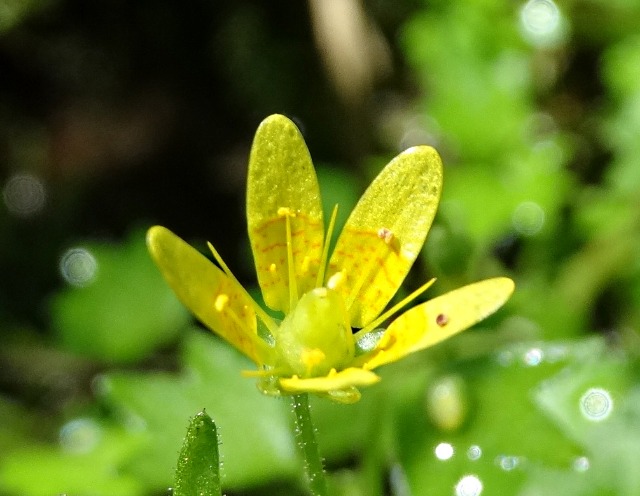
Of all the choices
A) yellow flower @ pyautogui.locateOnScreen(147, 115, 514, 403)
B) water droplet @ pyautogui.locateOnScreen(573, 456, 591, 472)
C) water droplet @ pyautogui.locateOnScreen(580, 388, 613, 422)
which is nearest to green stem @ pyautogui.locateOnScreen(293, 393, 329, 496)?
yellow flower @ pyautogui.locateOnScreen(147, 115, 514, 403)

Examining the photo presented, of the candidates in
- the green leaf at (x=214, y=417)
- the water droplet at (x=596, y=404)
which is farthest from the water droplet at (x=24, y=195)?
the water droplet at (x=596, y=404)

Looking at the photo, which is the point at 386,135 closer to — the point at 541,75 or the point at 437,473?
the point at 541,75

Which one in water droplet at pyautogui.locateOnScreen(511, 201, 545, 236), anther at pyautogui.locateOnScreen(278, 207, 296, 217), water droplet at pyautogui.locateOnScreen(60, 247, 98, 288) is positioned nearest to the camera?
anther at pyautogui.locateOnScreen(278, 207, 296, 217)

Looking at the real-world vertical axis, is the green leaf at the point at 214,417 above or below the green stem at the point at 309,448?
above

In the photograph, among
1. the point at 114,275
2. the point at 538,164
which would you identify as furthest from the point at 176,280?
the point at 538,164

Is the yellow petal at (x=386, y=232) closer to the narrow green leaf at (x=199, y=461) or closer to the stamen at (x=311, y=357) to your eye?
the stamen at (x=311, y=357)

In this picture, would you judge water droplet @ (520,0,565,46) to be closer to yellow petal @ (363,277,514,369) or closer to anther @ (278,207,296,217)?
anther @ (278,207,296,217)
